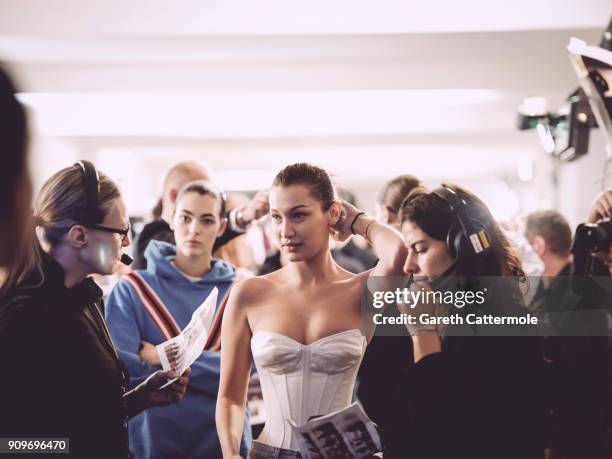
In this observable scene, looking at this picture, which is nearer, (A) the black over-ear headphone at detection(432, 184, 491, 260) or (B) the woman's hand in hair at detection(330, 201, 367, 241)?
(A) the black over-ear headphone at detection(432, 184, 491, 260)

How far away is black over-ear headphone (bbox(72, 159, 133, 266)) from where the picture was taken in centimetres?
174

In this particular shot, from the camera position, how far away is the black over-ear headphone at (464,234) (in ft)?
6.17

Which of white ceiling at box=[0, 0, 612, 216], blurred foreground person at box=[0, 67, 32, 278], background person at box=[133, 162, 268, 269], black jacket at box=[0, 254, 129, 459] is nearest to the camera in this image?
blurred foreground person at box=[0, 67, 32, 278]

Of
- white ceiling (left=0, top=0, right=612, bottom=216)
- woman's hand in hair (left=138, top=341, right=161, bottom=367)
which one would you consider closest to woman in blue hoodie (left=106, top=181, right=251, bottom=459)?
woman's hand in hair (left=138, top=341, right=161, bottom=367)

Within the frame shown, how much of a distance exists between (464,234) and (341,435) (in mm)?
661

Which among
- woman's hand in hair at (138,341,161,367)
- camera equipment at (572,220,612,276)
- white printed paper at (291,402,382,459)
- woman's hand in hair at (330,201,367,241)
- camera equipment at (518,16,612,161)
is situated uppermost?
camera equipment at (518,16,612,161)

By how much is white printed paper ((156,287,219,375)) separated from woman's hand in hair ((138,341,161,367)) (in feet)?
1.23

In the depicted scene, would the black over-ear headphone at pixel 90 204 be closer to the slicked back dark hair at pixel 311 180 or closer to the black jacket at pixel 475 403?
the slicked back dark hair at pixel 311 180

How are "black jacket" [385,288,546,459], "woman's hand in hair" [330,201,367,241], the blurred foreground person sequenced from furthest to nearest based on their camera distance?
"woman's hand in hair" [330,201,367,241] < "black jacket" [385,288,546,459] < the blurred foreground person

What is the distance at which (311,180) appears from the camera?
198 cm

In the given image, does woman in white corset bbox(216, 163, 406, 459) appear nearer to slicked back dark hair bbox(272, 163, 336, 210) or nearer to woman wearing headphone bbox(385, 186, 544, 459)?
slicked back dark hair bbox(272, 163, 336, 210)

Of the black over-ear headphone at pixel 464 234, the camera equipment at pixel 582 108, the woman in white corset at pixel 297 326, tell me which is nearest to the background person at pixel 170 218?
the woman in white corset at pixel 297 326

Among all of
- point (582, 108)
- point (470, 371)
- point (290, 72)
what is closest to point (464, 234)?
point (470, 371)

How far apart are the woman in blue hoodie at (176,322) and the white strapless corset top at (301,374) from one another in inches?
16.6
